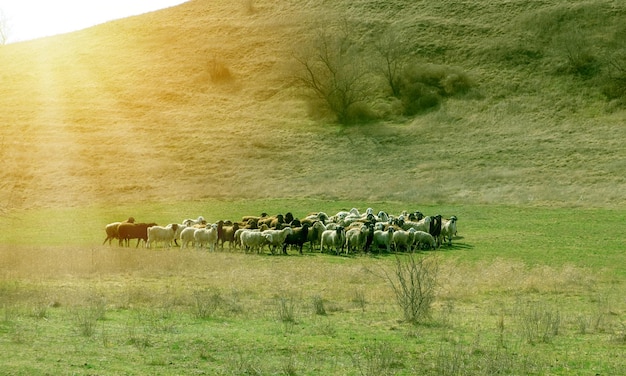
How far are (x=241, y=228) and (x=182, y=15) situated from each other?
88.8 m

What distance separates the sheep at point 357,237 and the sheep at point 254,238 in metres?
3.43

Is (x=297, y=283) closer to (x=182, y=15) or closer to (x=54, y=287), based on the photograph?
(x=54, y=287)

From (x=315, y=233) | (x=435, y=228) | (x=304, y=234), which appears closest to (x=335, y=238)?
(x=304, y=234)

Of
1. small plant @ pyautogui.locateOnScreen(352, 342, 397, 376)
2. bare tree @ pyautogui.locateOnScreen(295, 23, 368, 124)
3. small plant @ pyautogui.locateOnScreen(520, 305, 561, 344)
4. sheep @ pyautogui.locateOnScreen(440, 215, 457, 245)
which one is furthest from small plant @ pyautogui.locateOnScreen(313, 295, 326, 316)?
bare tree @ pyautogui.locateOnScreen(295, 23, 368, 124)

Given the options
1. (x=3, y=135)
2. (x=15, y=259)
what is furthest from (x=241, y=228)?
(x=3, y=135)

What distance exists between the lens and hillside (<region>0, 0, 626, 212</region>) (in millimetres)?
54594

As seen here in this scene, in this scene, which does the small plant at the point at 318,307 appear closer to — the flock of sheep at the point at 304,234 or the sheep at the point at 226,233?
the flock of sheep at the point at 304,234

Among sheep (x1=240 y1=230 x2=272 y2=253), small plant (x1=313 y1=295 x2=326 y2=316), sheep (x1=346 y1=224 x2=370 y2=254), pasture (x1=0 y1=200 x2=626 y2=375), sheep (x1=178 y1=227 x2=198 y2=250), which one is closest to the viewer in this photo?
pasture (x1=0 y1=200 x2=626 y2=375)

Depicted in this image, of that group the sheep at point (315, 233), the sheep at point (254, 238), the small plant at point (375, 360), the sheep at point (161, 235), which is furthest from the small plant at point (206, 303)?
the sheep at point (161, 235)

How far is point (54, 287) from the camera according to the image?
19438 millimetres

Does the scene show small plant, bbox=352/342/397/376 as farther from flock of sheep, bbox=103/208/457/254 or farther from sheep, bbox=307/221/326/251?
sheep, bbox=307/221/326/251

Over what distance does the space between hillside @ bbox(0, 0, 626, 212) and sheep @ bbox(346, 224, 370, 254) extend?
60.8 feet

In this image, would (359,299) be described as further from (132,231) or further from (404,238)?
(132,231)

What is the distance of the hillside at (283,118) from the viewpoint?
5459cm
